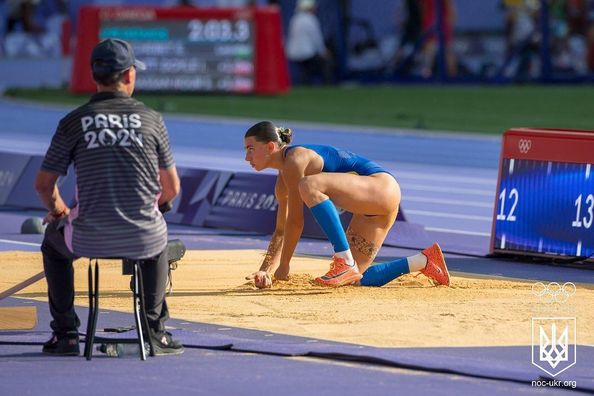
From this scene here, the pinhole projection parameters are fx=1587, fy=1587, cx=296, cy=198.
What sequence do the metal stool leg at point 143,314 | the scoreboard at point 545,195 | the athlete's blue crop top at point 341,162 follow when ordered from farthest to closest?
the scoreboard at point 545,195
the athlete's blue crop top at point 341,162
the metal stool leg at point 143,314

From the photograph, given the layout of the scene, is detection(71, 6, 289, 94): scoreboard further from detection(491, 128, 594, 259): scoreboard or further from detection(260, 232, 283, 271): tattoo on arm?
detection(260, 232, 283, 271): tattoo on arm

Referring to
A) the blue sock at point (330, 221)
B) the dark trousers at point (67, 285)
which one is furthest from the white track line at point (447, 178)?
the dark trousers at point (67, 285)

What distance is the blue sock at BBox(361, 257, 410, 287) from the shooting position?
10.8 metres

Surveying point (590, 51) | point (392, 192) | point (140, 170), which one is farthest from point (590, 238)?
point (590, 51)

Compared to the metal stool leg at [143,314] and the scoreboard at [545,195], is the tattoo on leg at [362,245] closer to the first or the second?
the scoreboard at [545,195]

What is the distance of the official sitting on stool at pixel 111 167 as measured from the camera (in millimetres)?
8070

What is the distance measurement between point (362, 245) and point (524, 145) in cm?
214

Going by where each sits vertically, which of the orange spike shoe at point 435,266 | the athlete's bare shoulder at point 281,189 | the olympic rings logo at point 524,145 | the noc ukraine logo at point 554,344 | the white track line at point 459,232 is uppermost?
the olympic rings logo at point 524,145

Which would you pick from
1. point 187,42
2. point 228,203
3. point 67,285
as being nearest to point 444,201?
point 228,203

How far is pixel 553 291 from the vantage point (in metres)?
10.8

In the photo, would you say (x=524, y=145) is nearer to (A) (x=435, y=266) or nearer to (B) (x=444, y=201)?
(A) (x=435, y=266)

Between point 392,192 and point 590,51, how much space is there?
991 inches

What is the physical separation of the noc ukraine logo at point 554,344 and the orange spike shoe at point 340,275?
5.36ft

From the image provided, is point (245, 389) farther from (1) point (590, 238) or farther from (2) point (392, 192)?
(1) point (590, 238)
